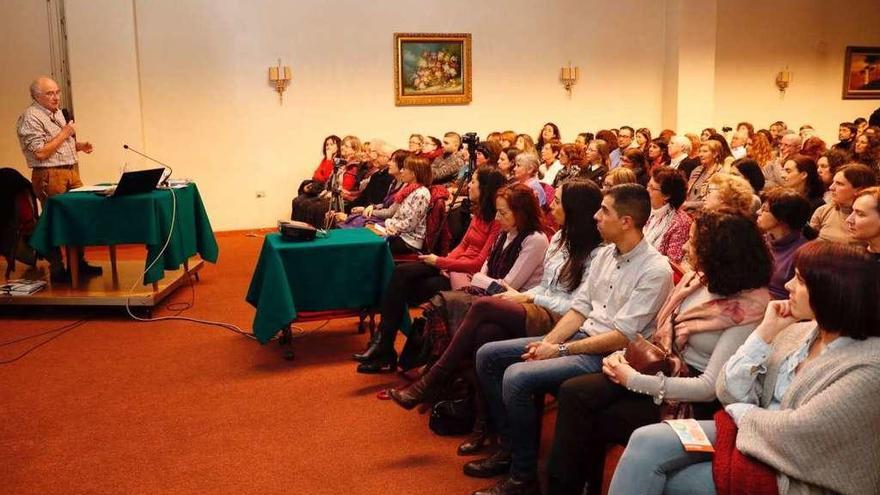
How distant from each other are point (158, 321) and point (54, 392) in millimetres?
1323

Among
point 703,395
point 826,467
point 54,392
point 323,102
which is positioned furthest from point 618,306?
point 323,102

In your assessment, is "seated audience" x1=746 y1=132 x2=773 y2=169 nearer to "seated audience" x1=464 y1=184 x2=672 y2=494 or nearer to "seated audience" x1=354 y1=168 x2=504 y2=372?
"seated audience" x1=354 y1=168 x2=504 y2=372

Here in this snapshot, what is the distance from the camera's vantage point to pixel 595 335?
2.89 metres

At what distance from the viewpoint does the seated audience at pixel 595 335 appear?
2758 mm

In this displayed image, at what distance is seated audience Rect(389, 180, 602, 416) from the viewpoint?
3219mm

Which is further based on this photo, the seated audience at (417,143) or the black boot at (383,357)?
the seated audience at (417,143)

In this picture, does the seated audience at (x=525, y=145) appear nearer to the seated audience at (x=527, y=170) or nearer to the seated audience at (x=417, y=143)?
the seated audience at (x=417, y=143)

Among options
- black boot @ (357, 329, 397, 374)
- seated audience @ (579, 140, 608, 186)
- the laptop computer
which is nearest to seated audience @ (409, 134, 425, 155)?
seated audience @ (579, 140, 608, 186)

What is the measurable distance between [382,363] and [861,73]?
10.3 metres

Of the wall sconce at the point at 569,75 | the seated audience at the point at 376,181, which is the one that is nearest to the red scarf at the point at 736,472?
the seated audience at the point at 376,181

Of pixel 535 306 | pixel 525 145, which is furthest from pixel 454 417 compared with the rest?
pixel 525 145

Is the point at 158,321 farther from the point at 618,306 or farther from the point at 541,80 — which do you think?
the point at 541,80

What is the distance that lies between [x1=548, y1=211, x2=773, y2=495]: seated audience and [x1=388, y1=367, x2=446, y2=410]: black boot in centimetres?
89

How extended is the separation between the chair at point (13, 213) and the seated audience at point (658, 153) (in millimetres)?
5642
